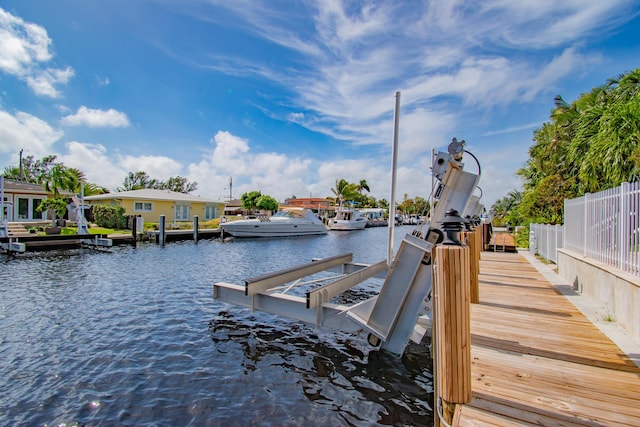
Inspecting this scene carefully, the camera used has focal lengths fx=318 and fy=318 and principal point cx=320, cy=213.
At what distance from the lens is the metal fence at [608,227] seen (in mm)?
4316

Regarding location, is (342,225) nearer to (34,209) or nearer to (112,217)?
(112,217)

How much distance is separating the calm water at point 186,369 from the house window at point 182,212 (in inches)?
1097

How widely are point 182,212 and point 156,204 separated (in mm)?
3190

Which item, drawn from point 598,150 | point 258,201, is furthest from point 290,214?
point 598,150

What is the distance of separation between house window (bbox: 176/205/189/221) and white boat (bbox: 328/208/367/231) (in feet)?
64.5

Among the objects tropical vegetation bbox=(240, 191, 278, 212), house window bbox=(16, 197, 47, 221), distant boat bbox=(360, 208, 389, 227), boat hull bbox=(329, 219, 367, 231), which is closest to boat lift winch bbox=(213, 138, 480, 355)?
house window bbox=(16, 197, 47, 221)

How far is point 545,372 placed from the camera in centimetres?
306

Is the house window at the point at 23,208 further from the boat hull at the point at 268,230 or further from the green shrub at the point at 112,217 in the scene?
the boat hull at the point at 268,230

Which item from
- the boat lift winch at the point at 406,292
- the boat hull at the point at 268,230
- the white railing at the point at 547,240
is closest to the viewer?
the boat lift winch at the point at 406,292

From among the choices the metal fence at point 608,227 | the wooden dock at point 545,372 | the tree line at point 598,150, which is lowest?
the wooden dock at point 545,372

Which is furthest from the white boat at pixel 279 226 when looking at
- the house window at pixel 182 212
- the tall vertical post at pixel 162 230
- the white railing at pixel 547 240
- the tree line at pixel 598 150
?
the white railing at pixel 547 240

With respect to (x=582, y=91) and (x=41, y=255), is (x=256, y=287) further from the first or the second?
(x=582, y=91)

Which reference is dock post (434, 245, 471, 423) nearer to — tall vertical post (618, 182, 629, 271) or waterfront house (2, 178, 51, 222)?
tall vertical post (618, 182, 629, 271)

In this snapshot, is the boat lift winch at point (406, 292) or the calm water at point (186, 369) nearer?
the calm water at point (186, 369)
